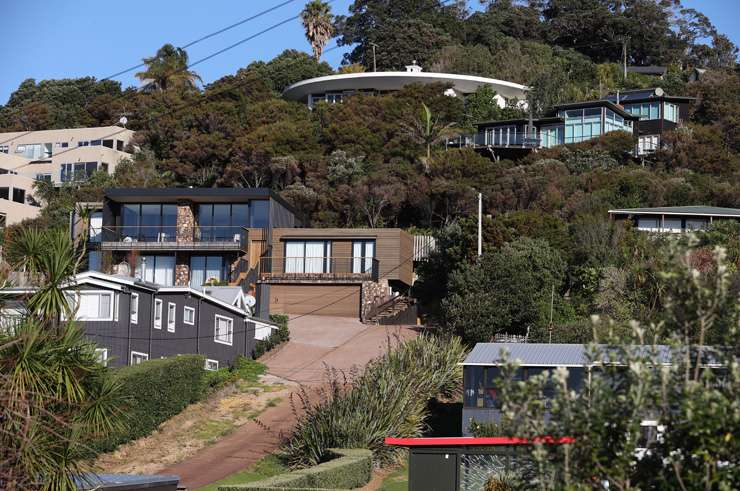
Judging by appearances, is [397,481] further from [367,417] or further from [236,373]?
[236,373]

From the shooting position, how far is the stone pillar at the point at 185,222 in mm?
59656

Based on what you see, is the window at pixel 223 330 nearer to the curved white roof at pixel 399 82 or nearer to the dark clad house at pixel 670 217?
the dark clad house at pixel 670 217

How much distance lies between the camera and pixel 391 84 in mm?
92500

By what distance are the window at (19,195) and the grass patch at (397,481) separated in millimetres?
58408

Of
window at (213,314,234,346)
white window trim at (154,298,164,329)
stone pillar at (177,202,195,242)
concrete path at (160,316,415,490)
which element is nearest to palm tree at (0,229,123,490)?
concrete path at (160,316,415,490)

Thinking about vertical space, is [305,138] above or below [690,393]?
above

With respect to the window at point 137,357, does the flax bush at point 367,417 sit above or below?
below

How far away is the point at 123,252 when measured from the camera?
59281 mm

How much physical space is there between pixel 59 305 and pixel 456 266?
35.9 m

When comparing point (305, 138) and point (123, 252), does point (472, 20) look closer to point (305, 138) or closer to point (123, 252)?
point (305, 138)

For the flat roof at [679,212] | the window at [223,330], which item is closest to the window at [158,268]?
the window at [223,330]

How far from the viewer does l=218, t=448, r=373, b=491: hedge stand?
22688 mm

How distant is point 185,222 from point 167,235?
1.18m

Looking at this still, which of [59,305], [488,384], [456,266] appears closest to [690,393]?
[59,305]
